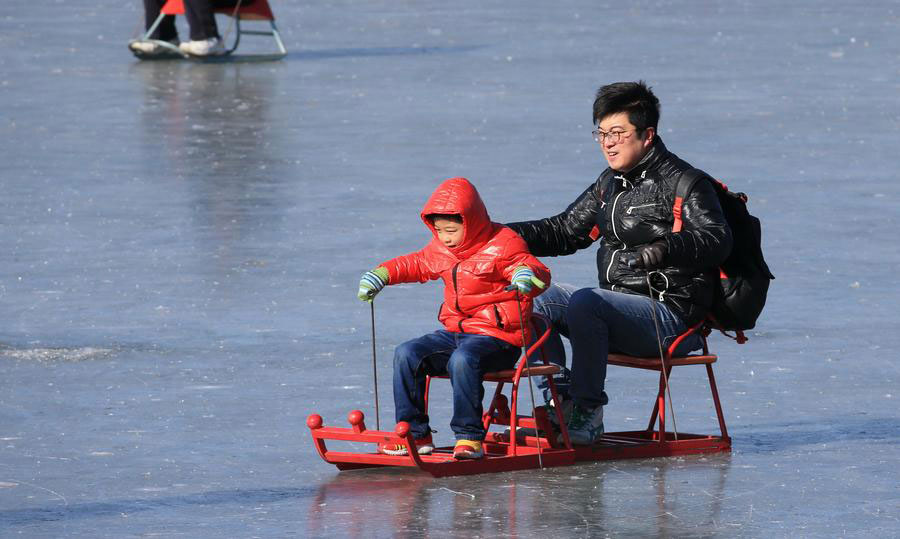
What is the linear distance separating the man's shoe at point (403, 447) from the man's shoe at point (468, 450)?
0.42 ft

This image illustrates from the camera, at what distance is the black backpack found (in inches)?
242

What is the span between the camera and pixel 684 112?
48.8ft

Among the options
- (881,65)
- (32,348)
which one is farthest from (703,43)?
(32,348)

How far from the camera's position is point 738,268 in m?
6.20

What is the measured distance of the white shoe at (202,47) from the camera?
61.0ft

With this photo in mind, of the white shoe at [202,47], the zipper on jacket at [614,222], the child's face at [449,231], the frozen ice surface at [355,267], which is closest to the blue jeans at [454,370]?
the frozen ice surface at [355,267]

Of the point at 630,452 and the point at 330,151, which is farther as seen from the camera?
the point at 330,151

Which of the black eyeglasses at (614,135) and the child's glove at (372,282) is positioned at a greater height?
the black eyeglasses at (614,135)

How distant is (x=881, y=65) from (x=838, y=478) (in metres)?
12.7

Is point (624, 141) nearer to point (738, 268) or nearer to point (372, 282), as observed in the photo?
point (738, 268)

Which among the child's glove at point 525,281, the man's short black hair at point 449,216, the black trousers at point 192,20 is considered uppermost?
the black trousers at point 192,20

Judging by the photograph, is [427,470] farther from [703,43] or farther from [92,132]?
[703,43]

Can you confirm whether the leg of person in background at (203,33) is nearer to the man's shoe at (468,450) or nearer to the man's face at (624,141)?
the man's face at (624,141)

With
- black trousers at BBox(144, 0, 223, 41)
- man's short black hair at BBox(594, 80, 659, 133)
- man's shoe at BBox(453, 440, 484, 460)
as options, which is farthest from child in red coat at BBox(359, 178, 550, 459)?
black trousers at BBox(144, 0, 223, 41)
